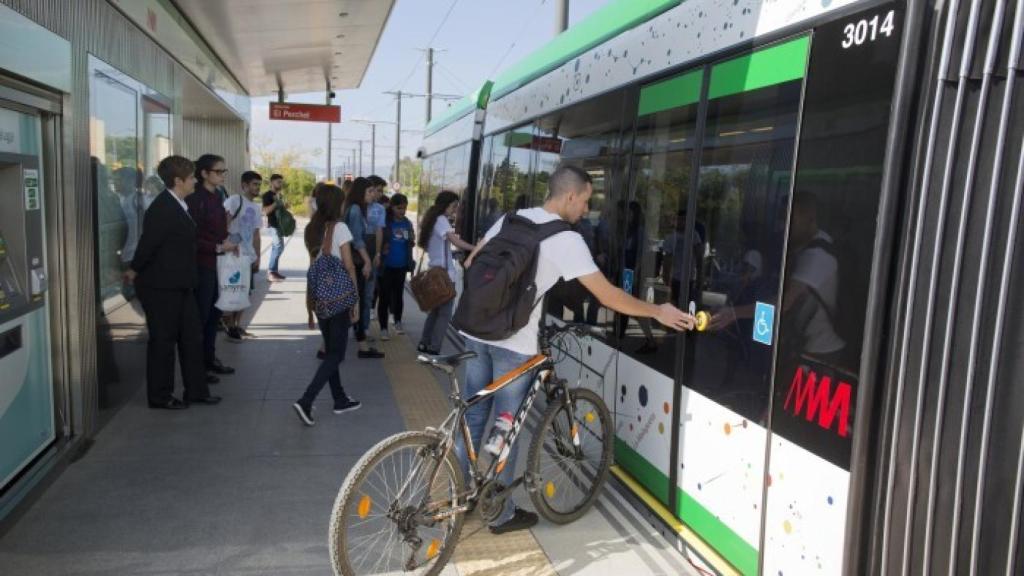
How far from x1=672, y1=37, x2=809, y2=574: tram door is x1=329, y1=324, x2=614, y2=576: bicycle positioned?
643mm

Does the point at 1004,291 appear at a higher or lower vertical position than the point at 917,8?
lower

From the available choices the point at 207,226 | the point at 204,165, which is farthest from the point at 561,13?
the point at 207,226

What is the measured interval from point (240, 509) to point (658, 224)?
257 centimetres

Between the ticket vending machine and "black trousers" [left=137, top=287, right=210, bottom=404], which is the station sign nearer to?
"black trousers" [left=137, top=287, right=210, bottom=404]

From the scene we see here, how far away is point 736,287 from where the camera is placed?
329cm

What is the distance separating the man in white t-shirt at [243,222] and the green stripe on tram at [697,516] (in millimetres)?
4986

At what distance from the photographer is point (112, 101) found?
5.91 m

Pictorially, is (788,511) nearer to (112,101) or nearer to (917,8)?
(917,8)

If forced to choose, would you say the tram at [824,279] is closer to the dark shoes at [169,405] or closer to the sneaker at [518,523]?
the sneaker at [518,523]

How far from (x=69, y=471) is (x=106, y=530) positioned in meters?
0.98

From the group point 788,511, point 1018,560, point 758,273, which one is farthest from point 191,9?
point 1018,560

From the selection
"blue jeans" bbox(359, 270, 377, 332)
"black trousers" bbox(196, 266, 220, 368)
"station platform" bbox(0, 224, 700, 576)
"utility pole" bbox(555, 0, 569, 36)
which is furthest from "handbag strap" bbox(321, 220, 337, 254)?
"utility pole" bbox(555, 0, 569, 36)

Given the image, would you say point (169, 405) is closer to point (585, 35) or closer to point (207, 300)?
point (207, 300)

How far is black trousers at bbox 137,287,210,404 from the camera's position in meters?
5.82
